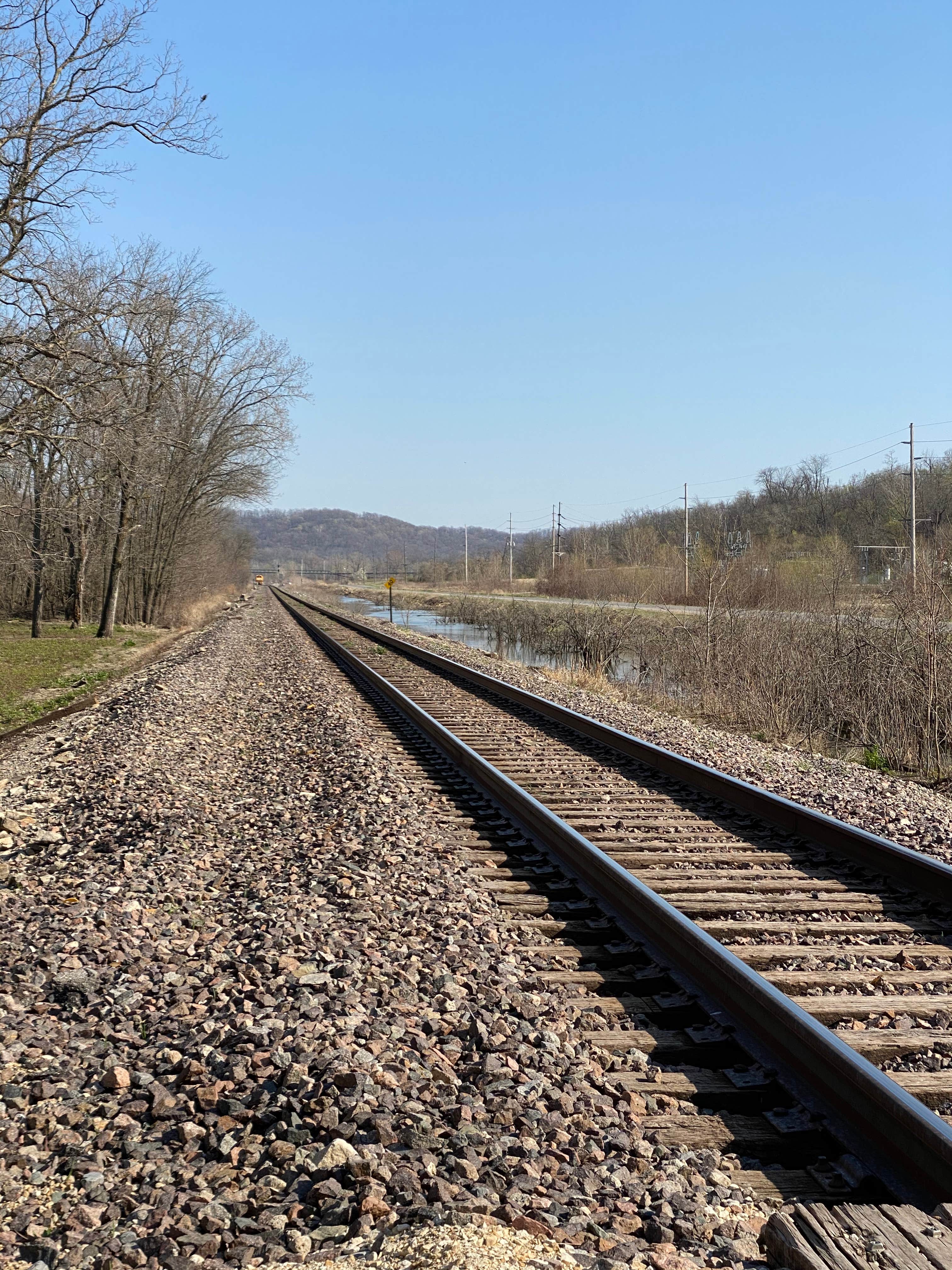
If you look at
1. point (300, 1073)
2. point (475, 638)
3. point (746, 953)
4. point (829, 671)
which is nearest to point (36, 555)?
point (475, 638)

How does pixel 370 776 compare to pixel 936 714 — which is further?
pixel 936 714

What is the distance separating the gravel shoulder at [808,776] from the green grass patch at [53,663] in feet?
29.4

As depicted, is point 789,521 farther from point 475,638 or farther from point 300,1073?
point 300,1073

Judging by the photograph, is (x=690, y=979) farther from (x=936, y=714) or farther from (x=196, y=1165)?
(x=936, y=714)

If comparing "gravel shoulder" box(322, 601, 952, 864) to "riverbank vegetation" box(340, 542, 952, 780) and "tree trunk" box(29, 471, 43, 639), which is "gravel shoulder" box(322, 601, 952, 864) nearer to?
"riverbank vegetation" box(340, 542, 952, 780)

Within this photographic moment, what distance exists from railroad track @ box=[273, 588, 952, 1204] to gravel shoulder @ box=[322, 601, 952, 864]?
72 cm

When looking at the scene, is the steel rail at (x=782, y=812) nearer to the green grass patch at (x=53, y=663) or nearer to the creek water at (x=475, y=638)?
the green grass patch at (x=53, y=663)

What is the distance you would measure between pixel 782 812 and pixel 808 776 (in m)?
2.53

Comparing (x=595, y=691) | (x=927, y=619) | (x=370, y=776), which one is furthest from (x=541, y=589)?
(x=370, y=776)

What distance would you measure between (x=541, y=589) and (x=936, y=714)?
58.2 metres

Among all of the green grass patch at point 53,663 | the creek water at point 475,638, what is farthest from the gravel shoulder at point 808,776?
the creek water at point 475,638

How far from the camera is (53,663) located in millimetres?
24188

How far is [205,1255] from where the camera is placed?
2.55 m

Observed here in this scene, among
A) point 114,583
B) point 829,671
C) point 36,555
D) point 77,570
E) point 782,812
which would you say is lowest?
point 782,812
